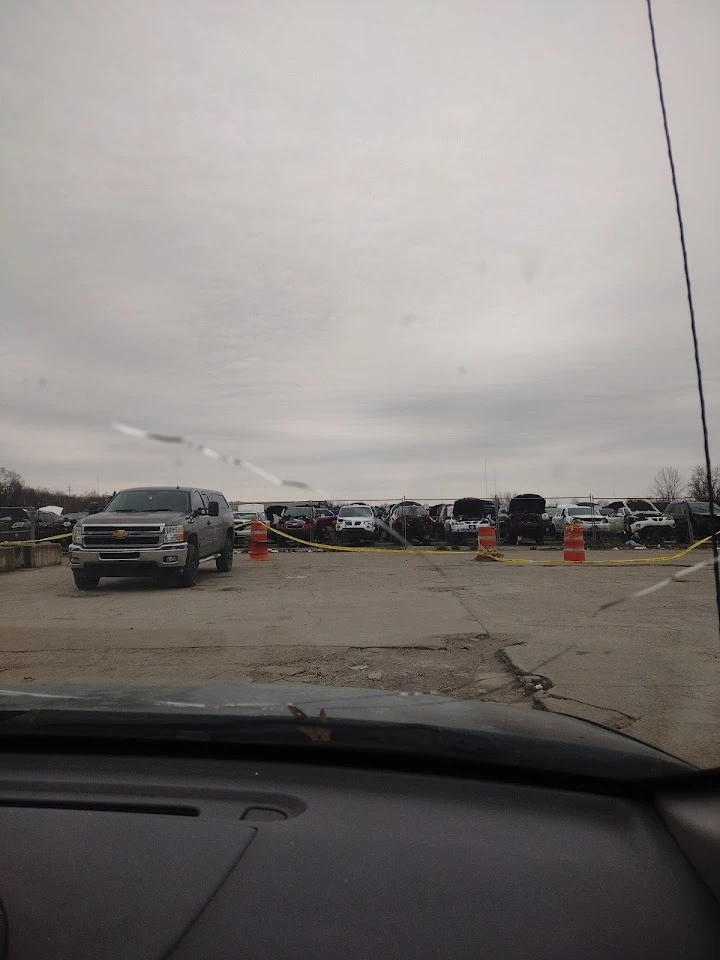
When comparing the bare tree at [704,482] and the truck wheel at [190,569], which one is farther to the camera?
the truck wheel at [190,569]

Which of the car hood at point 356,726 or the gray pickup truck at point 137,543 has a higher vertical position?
the gray pickup truck at point 137,543

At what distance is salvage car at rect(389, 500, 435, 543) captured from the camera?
26.8 metres

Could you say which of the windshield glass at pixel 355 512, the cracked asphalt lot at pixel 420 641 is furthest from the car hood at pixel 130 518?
the windshield glass at pixel 355 512

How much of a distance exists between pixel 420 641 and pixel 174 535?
21.7ft

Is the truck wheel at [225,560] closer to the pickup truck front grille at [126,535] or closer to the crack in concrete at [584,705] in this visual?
the pickup truck front grille at [126,535]

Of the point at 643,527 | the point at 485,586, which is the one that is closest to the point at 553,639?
the point at 485,586

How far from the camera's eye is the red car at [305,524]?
2739 centimetres

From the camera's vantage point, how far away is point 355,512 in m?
27.0

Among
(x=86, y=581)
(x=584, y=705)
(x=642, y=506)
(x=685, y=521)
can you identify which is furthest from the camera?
(x=642, y=506)

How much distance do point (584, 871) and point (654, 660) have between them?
5.08 meters

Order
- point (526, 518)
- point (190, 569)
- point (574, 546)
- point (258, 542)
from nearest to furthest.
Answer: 1. point (190, 569)
2. point (574, 546)
3. point (258, 542)
4. point (526, 518)

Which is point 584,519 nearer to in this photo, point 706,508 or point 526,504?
point 526,504

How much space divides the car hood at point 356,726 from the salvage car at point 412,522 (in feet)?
78.7

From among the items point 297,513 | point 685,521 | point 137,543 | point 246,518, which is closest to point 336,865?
point 137,543
